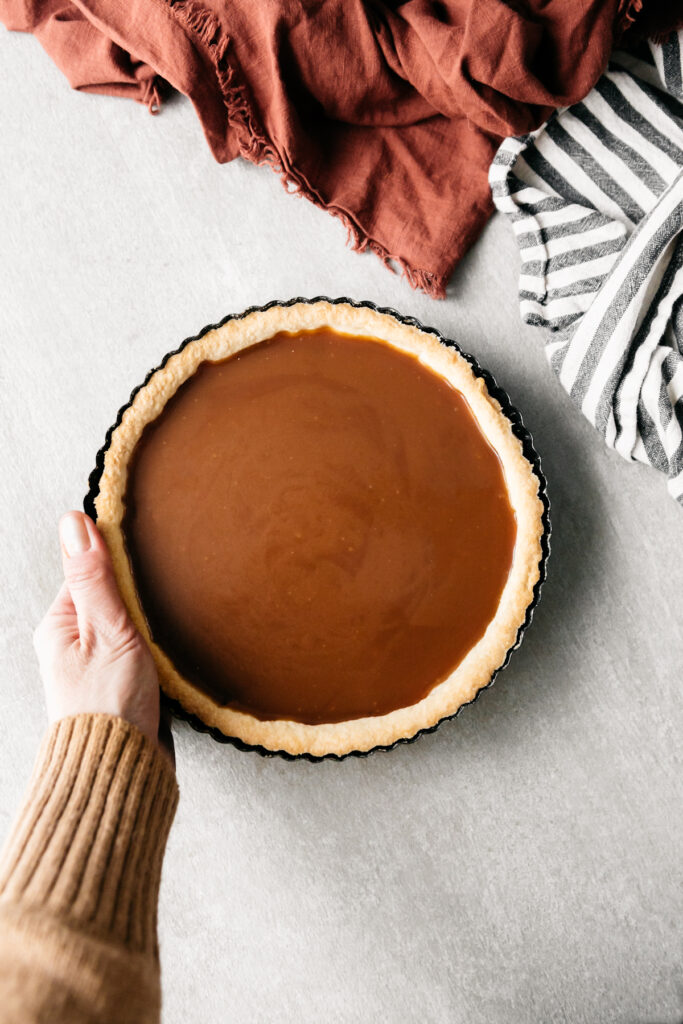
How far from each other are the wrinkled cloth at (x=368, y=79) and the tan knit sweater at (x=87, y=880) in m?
1.15

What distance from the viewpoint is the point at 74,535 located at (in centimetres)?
149

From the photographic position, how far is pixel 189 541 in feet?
4.99

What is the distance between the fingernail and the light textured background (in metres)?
0.23

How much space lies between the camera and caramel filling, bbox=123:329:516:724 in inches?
59.5

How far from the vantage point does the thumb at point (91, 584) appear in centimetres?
146

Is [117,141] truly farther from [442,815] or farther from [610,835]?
[610,835]

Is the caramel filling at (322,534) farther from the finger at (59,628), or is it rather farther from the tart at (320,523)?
the finger at (59,628)

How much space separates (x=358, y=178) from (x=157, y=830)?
53.8 inches

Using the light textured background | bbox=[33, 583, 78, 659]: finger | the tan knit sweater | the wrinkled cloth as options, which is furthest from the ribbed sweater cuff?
the wrinkled cloth

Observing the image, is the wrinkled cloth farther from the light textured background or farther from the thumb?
the thumb

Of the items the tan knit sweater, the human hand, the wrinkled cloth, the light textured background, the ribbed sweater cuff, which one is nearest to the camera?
the tan knit sweater

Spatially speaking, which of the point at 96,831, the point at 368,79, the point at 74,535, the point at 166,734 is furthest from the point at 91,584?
the point at 368,79

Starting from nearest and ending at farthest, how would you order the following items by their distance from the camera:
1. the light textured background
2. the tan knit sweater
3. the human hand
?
1. the tan knit sweater
2. the human hand
3. the light textured background

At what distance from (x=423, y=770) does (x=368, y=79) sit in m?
1.46
